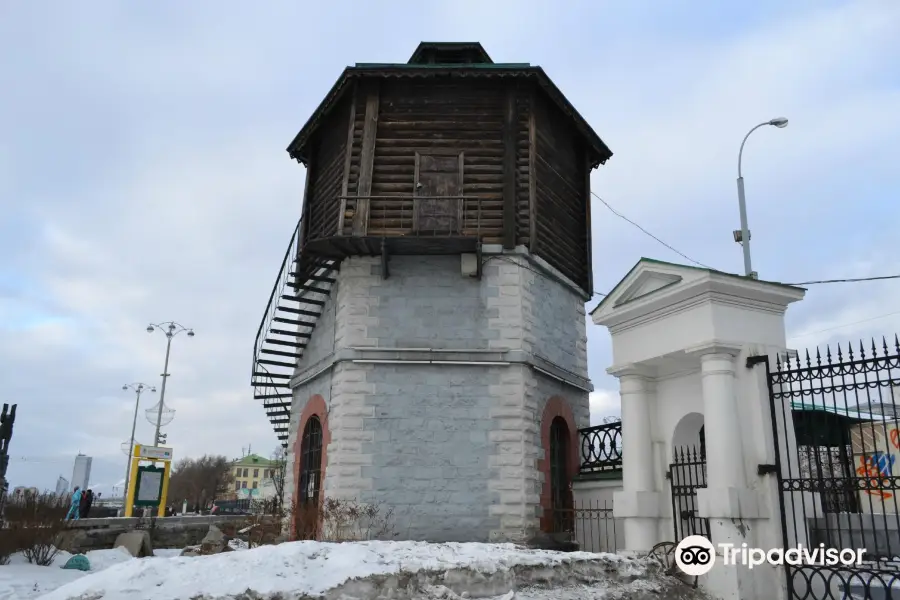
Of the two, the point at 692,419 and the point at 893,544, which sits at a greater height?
the point at 692,419

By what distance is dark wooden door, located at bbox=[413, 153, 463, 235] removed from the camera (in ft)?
46.6

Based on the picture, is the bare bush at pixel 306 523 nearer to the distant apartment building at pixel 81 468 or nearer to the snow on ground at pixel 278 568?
the snow on ground at pixel 278 568

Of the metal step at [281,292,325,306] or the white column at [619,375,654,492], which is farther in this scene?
the metal step at [281,292,325,306]

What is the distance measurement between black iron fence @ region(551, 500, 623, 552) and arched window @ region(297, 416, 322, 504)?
4.90 meters

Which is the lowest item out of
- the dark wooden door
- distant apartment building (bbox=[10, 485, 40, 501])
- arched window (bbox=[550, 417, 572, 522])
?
distant apartment building (bbox=[10, 485, 40, 501])

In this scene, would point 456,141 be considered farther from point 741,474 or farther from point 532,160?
point 741,474

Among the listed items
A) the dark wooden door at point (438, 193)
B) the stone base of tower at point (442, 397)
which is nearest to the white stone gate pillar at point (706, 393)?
the stone base of tower at point (442, 397)

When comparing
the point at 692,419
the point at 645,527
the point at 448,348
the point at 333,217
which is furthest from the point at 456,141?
the point at 645,527

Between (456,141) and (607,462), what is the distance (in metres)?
7.23

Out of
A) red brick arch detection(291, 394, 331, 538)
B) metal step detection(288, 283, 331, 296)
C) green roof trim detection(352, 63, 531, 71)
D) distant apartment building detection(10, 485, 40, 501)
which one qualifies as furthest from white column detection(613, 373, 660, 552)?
distant apartment building detection(10, 485, 40, 501)

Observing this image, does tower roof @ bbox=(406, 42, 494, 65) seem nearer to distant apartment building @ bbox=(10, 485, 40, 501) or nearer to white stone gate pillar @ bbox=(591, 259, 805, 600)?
white stone gate pillar @ bbox=(591, 259, 805, 600)

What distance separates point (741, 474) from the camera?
27.4 feet

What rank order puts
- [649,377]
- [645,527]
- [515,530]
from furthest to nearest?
[515,530] → [649,377] → [645,527]

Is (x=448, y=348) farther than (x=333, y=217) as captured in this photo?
No
